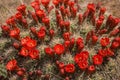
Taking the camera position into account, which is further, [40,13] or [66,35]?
[40,13]

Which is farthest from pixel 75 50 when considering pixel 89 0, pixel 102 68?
pixel 89 0

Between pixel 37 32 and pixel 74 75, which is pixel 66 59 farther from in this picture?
pixel 37 32

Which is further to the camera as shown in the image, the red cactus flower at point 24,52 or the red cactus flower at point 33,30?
the red cactus flower at point 33,30

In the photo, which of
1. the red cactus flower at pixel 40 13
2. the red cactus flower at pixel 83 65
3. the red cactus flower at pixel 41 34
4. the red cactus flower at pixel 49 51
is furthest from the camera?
the red cactus flower at pixel 40 13

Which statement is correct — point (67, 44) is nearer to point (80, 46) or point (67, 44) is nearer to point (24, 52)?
point (80, 46)

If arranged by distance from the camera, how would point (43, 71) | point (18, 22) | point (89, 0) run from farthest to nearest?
point (89, 0) < point (18, 22) < point (43, 71)

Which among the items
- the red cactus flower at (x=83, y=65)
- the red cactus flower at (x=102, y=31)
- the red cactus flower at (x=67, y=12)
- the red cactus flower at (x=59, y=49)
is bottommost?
the red cactus flower at (x=83, y=65)

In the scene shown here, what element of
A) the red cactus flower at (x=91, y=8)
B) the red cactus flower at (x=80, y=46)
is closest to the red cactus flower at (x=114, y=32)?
the red cactus flower at (x=91, y=8)

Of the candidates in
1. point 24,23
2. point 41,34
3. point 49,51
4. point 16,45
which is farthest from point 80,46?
point 24,23

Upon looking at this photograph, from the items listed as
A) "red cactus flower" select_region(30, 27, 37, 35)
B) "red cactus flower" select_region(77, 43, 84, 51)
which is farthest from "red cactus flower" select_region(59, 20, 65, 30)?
"red cactus flower" select_region(77, 43, 84, 51)

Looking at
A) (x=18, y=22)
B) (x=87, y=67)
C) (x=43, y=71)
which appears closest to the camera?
(x=87, y=67)

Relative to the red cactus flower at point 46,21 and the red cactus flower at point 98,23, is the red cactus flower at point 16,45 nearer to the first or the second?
the red cactus flower at point 46,21
